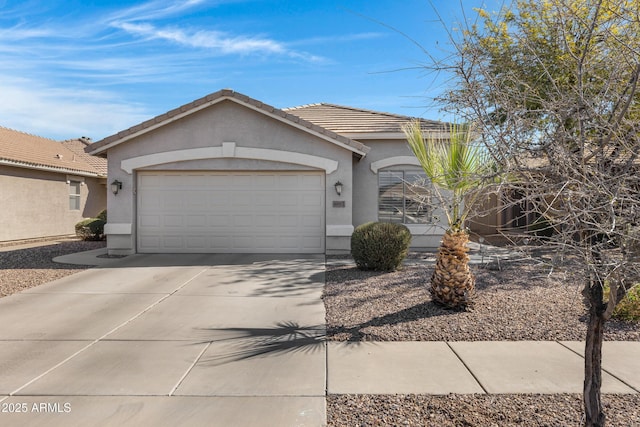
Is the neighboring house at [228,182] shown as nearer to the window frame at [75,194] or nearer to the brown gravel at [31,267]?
the brown gravel at [31,267]

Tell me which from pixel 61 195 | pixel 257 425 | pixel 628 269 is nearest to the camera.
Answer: pixel 628 269

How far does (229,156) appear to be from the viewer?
1202cm

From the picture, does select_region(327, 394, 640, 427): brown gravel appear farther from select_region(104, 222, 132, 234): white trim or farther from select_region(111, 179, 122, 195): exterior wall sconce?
select_region(111, 179, 122, 195): exterior wall sconce

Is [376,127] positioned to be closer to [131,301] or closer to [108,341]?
[131,301]

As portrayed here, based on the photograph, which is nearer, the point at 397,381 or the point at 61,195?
the point at 397,381

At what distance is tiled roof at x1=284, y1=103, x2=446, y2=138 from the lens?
13633mm

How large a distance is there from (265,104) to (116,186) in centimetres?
502

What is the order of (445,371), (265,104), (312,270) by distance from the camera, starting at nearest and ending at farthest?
(445,371) → (312,270) → (265,104)

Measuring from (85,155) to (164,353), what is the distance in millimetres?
22333

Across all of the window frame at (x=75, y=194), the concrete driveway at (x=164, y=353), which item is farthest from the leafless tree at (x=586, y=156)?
the window frame at (x=75, y=194)

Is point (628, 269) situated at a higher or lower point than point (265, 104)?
lower

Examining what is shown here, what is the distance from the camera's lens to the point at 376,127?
46.3 feet

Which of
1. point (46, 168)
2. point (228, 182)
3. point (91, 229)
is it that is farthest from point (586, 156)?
point (46, 168)

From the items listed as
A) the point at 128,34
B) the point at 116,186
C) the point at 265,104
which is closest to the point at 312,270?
the point at 265,104
